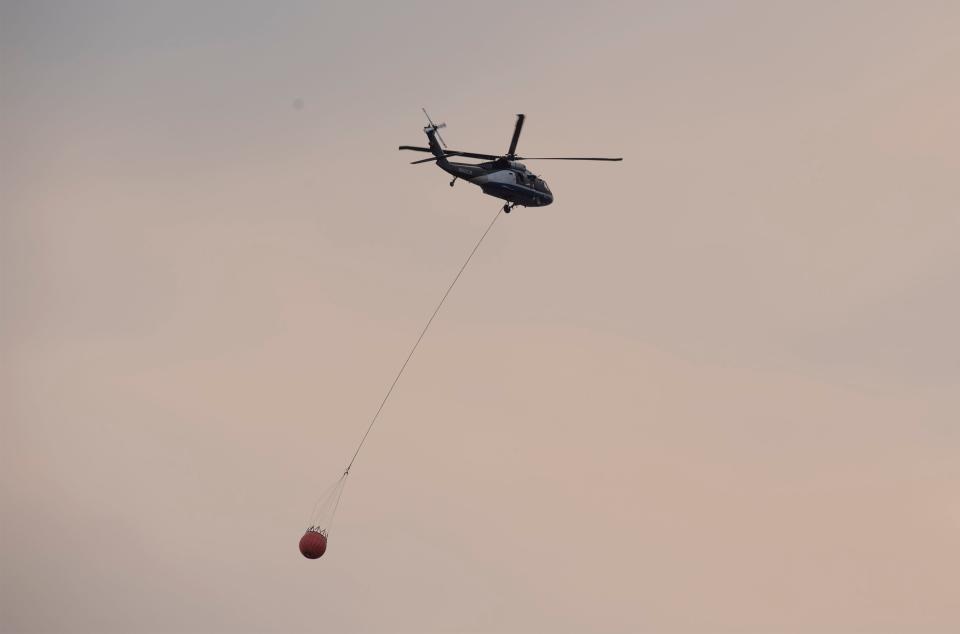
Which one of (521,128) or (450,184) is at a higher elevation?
(521,128)

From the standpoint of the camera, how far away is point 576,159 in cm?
8744

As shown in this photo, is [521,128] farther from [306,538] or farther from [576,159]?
[306,538]

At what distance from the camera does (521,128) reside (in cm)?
9344

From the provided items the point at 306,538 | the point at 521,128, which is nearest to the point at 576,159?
the point at 521,128

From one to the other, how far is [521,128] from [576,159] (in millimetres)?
7499

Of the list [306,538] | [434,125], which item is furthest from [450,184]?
[306,538]

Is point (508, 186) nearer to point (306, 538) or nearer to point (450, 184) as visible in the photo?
point (450, 184)

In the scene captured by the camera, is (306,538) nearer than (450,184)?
Yes

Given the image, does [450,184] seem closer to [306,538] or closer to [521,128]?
[521,128]

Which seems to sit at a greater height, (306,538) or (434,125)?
(434,125)

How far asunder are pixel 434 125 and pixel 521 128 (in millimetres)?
6144

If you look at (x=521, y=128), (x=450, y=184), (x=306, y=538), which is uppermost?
(x=521, y=128)

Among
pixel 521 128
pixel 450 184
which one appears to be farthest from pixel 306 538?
pixel 521 128

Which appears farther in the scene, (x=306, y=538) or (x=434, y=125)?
(x=434, y=125)
